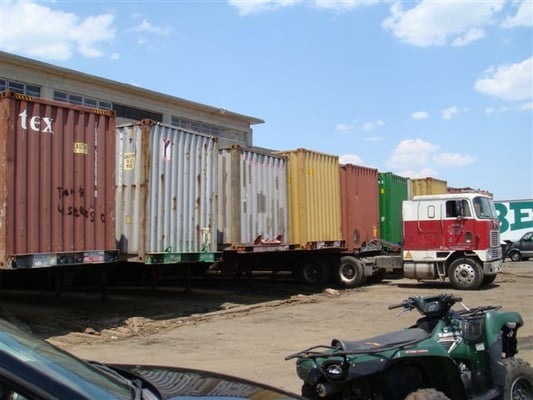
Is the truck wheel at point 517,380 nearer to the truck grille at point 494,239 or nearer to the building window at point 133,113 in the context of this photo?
the truck grille at point 494,239

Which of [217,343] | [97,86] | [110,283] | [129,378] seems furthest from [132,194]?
[97,86]

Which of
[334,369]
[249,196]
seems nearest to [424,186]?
[249,196]

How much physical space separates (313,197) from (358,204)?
2.78 meters

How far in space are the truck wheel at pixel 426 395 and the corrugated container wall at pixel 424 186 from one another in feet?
62.1

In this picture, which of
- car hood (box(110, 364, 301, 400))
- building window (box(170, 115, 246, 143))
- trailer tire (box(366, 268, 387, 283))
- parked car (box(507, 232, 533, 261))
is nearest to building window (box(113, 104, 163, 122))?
building window (box(170, 115, 246, 143))

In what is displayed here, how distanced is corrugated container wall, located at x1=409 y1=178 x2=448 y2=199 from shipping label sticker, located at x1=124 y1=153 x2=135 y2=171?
13825mm

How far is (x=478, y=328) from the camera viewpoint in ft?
15.3

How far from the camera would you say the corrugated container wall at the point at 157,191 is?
11195mm

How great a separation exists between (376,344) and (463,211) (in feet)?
43.0

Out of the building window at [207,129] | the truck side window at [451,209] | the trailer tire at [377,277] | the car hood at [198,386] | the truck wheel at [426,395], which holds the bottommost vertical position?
the trailer tire at [377,277]

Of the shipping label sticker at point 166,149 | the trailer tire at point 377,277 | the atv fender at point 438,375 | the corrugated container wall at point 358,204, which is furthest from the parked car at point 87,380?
the trailer tire at point 377,277

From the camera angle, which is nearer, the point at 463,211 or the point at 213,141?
the point at 213,141

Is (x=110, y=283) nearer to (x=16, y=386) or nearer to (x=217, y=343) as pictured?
(x=217, y=343)

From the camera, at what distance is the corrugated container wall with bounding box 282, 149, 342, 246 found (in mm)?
15766
